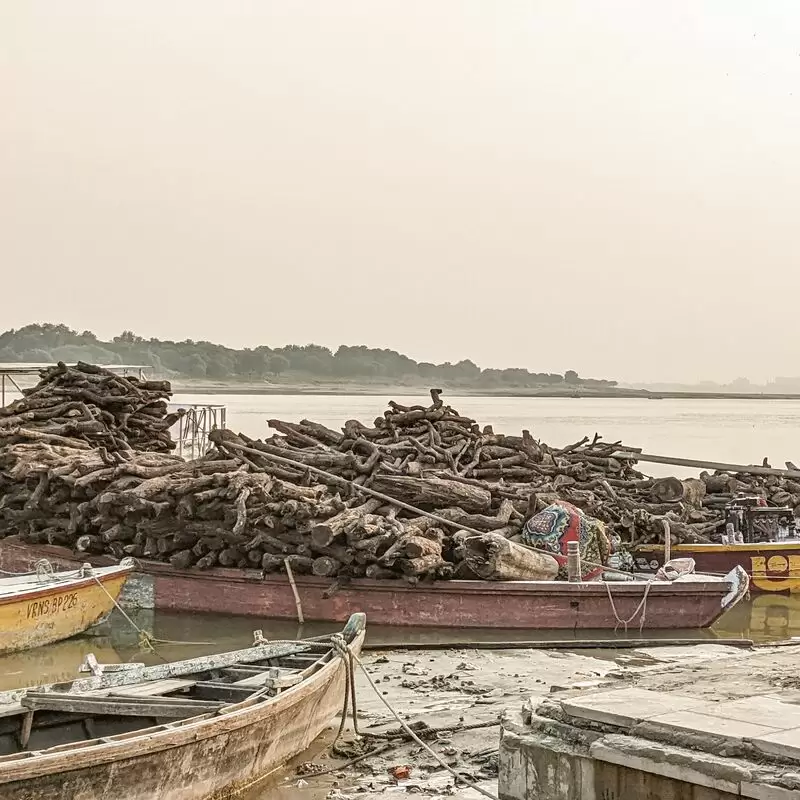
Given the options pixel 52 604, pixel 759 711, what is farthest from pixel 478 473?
pixel 759 711

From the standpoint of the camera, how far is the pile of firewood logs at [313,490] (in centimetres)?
1791

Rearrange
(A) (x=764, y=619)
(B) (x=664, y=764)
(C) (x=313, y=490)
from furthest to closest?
(A) (x=764, y=619), (C) (x=313, y=490), (B) (x=664, y=764)

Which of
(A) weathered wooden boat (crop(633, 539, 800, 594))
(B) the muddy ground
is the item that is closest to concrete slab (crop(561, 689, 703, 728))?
(B) the muddy ground

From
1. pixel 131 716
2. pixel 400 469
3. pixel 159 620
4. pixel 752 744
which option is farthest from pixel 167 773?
pixel 400 469

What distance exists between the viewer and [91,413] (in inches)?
995

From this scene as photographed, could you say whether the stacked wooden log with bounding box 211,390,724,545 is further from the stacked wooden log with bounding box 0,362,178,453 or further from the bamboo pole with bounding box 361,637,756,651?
the stacked wooden log with bounding box 0,362,178,453

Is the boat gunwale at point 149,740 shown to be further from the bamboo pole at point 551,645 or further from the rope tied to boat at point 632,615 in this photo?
the rope tied to boat at point 632,615

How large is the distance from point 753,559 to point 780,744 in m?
16.7

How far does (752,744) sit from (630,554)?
15.2m

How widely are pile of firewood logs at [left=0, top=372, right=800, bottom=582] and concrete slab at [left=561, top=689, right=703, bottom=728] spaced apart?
33.3 ft

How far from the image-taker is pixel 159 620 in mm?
18500

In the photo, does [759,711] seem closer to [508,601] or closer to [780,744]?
[780,744]

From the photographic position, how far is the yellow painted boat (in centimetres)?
1495

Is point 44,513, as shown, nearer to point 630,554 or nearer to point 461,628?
point 461,628
